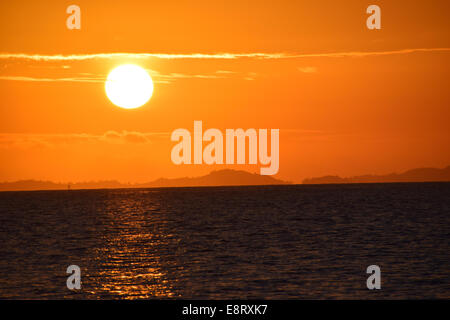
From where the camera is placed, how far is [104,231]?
91.5 metres

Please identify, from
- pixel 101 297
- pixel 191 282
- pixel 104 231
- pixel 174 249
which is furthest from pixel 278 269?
pixel 104 231

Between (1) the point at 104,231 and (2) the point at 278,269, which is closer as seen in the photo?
(2) the point at 278,269

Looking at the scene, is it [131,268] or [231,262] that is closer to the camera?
[131,268]

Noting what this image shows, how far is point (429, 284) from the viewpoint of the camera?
3928 cm

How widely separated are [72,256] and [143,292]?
77.0ft
